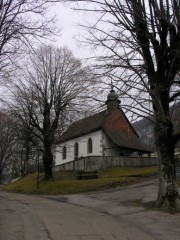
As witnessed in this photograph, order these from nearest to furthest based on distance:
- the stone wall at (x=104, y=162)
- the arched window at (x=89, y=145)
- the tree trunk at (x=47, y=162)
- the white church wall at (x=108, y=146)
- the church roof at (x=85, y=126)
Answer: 1. the tree trunk at (x=47, y=162)
2. the stone wall at (x=104, y=162)
3. the white church wall at (x=108, y=146)
4. the church roof at (x=85, y=126)
5. the arched window at (x=89, y=145)

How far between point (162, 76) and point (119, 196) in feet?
29.8

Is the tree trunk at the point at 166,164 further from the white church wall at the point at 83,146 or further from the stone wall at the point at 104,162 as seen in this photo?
the white church wall at the point at 83,146

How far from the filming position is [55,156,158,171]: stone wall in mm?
45578

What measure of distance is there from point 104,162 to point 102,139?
724 cm

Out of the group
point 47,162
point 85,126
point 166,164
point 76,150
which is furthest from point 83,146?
point 166,164

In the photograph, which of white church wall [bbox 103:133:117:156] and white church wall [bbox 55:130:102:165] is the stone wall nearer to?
white church wall [bbox 103:133:117:156]

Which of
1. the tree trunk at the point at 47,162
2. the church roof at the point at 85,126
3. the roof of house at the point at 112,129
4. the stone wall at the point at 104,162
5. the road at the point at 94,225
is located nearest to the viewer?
the road at the point at 94,225

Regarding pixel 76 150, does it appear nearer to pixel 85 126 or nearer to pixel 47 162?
pixel 85 126

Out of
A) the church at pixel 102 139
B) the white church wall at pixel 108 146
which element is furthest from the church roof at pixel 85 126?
the white church wall at pixel 108 146

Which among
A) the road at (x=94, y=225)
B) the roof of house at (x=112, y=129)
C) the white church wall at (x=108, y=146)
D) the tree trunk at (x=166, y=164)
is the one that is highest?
the roof of house at (x=112, y=129)

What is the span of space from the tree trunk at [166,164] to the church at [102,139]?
3158 centimetres

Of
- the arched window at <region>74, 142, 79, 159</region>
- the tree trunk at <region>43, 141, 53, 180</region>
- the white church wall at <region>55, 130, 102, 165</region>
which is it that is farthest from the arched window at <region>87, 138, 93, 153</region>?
the tree trunk at <region>43, 141, 53, 180</region>

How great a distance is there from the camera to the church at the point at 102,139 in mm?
52966

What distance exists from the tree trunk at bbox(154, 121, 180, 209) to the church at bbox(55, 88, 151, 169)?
31579 mm
